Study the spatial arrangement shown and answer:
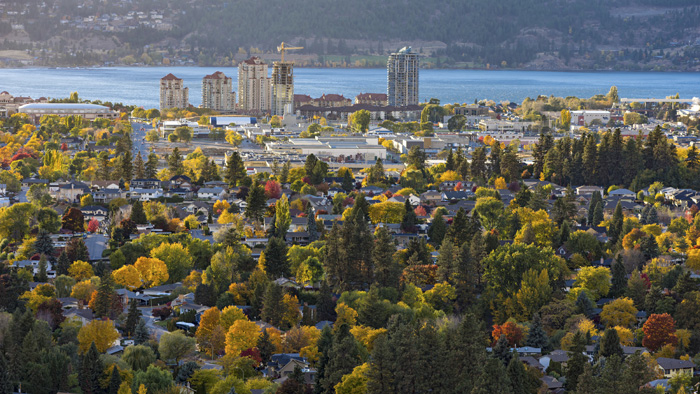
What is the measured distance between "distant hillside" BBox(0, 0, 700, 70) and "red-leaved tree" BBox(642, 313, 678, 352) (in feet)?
503

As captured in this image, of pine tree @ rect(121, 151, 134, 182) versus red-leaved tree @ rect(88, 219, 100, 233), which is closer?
red-leaved tree @ rect(88, 219, 100, 233)

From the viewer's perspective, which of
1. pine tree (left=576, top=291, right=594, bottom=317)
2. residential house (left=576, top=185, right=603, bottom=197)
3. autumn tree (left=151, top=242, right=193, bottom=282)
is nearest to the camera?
pine tree (left=576, top=291, right=594, bottom=317)

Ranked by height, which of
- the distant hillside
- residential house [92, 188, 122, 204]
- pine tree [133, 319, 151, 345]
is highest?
the distant hillside

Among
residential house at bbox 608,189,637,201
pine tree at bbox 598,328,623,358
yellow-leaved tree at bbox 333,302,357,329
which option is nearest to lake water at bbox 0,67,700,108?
residential house at bbox 608,189,637,201

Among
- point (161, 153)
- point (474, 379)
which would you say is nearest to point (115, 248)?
point (474, 379)

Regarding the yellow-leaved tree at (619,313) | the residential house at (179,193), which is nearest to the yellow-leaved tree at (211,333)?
the yellow-leaved tree at (619,313)

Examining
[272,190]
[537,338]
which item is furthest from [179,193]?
[537,338]

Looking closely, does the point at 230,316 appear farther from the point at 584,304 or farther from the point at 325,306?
the point at 584,304

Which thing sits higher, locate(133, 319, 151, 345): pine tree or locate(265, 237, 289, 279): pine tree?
locate(265, 237, 289, 279): pine tree

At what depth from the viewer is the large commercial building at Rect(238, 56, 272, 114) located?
8562 centimetres

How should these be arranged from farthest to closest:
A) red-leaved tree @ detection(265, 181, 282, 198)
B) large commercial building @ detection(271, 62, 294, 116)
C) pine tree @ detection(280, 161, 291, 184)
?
large commercial building @ detection(271, 62, 294, 116) < pine tree @ detection(280, 161, 291, 184) < red-leaved tree @ detection(265, 181, 282, 198)

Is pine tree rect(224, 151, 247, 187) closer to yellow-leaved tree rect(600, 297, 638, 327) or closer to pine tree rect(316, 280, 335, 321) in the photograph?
pine tree rect(316, 280, 335, 321)

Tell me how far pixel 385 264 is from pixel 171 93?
198 ft

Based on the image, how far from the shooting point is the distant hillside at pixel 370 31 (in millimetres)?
177625
